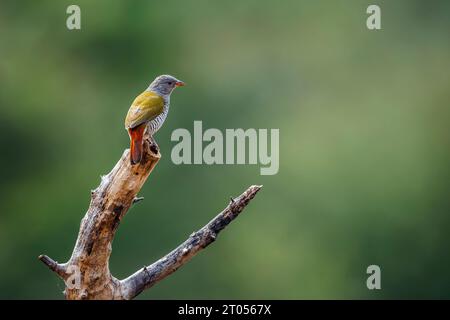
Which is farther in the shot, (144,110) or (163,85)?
(163,85)

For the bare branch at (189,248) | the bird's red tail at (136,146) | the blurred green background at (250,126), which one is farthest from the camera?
the blurred green background at (250,126)

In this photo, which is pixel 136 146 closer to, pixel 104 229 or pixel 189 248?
pixel 104 229

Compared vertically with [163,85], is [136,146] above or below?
below

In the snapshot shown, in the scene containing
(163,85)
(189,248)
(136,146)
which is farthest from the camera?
(163,85)

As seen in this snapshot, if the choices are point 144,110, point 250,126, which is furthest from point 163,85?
point 250,126

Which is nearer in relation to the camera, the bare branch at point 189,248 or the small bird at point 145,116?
the small bird at point 145,116

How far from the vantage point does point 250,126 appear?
15359 mm

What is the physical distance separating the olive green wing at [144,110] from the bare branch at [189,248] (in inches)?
30.9

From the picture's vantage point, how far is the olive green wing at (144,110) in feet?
19.7

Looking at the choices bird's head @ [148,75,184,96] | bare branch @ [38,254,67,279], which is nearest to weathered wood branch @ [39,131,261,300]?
bare branch @ [38,254,67,279]

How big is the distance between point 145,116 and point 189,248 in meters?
0.89

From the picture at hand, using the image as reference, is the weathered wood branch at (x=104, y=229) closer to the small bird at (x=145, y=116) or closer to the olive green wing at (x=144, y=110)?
the small bird at (x=145, y=116)

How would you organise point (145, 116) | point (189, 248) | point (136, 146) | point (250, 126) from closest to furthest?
point (136, 146)
point (189, 248)
point (145, 116)
point (250, 126)

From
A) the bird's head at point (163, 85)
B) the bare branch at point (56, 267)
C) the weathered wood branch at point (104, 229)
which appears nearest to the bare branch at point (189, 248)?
the weathered wood branch at point (104, 229)
